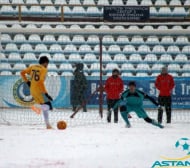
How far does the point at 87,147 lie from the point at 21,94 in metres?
6.65

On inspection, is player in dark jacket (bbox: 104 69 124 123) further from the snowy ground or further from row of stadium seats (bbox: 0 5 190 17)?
row of stadium seats (bbox: 0 5 190 17)

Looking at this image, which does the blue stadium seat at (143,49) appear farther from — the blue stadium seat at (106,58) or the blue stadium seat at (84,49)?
the blue stadium seat at (84,49)

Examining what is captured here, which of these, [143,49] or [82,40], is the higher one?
[82,40]

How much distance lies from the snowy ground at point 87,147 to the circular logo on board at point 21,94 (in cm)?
400

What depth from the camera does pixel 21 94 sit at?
12.1 metres

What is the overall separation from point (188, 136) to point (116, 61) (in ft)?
24.9

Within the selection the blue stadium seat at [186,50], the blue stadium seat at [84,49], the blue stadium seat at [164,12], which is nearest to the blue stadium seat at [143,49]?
the blue stadium seat at [186,50]

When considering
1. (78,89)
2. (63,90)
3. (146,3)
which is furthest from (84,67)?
(146,3)

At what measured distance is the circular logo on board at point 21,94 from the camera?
11978 mm

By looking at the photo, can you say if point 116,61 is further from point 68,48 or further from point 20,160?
point 20,160

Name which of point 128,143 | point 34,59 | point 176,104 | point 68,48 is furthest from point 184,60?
point 128,143

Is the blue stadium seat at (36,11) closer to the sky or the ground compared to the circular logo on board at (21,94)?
closer to the sky

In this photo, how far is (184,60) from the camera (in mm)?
14234

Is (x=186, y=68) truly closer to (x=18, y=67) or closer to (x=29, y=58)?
(x=29, y=58)
